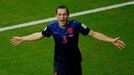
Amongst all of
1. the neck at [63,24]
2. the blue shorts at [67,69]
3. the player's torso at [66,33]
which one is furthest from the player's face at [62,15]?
the blue shorts at [67,69]

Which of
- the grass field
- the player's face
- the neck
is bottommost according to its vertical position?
the grass field

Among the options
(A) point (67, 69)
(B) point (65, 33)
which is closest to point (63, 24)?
(B) point (65, 33)

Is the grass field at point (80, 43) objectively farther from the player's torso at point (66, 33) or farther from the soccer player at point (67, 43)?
the player's torso at point (66, 33)

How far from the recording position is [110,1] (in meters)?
17.3

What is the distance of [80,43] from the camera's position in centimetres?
1388

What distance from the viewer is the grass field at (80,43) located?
1238 cm

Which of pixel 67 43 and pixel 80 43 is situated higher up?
pixel 67 43

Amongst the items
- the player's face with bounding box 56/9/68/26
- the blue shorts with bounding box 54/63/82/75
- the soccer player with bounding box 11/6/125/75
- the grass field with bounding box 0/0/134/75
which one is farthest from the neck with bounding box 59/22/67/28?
the grass field with bounding box 0/0/134/75

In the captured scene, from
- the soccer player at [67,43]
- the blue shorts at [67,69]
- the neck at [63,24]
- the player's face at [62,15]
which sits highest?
the player's face at [62,15]

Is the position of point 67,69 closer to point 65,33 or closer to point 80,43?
point 65,33

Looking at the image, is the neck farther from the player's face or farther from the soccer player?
the player's face

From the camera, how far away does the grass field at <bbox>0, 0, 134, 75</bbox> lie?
12.4m

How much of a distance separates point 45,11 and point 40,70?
15.0 ft

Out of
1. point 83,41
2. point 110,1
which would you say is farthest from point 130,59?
point 110,1
